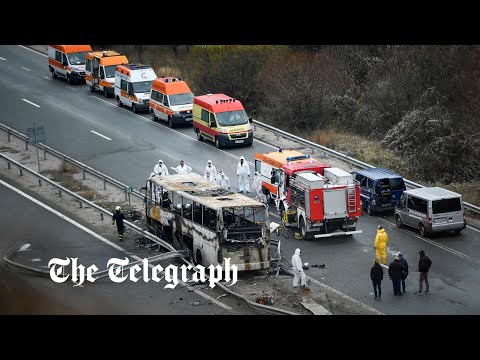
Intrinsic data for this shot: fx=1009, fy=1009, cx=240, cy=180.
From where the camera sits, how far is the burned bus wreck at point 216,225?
28.0 m

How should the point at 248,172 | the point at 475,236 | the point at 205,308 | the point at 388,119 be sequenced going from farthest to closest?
the point at 388,119
the point at 248,172
the point at 475,236
the point at 205,308

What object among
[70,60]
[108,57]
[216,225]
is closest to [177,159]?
[108,57]

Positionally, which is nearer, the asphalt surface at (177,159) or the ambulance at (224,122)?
the asphalt surface at (177,159)

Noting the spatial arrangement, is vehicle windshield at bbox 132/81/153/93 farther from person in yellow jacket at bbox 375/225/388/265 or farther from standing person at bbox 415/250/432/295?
standing person at bbox 415/250/432/295

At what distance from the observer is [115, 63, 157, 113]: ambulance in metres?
47.2

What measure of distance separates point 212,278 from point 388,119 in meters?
19.5

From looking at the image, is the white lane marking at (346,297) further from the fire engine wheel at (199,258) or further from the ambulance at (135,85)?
the ambulance at (135,85)

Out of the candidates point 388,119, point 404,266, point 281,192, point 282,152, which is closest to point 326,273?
point 404,266

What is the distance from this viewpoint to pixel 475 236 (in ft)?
104

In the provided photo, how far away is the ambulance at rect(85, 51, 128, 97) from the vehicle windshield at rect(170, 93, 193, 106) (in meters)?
5.93

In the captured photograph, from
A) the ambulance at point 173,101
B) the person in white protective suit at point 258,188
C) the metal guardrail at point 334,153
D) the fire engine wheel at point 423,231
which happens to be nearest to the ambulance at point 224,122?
the metal guardrail at point 334,153

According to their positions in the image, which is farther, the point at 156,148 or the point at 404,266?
the point at 156,148

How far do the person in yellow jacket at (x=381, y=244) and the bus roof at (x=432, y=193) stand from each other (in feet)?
9.44

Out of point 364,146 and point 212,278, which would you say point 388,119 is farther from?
point 212,278
